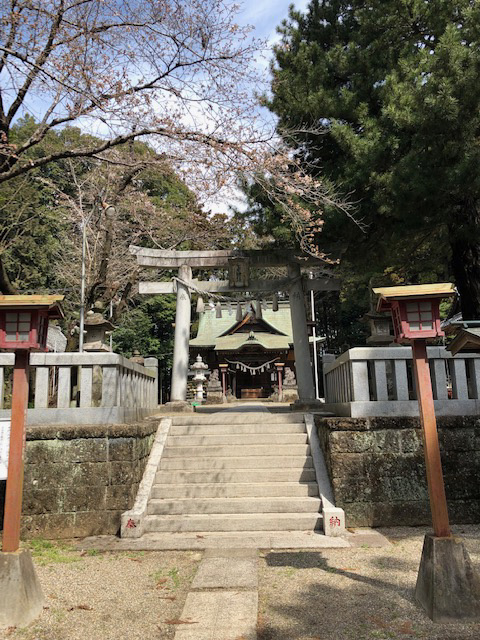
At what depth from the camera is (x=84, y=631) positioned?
10.4 feet

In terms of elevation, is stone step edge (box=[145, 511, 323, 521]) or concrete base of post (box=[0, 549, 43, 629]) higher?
concrete base of post (box=[0, 549, 43, 629])

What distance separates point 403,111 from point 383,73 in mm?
1631

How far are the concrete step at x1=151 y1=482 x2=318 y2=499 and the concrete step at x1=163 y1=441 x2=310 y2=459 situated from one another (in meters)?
0.69

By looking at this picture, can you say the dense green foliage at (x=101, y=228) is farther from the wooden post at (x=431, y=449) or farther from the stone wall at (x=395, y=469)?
the stone wall at (x=395, y=469)

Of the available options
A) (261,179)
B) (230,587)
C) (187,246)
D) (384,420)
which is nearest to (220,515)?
(230,587)

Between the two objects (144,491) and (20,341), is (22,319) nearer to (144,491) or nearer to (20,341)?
(20,341)

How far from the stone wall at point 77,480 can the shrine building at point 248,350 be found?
1778 cm

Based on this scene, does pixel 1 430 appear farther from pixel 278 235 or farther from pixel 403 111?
pixel 403 111

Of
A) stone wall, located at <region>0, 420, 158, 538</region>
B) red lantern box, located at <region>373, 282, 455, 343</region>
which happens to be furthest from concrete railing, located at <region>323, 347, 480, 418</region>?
stone wall, located at <region>0, 420, 158, 538</region>

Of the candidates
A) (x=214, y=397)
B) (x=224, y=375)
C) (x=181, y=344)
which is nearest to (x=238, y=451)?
(x=181, y=344)

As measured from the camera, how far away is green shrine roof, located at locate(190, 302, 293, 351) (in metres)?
23.9

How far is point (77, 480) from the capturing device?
18.6 ft

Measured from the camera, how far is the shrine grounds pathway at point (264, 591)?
3127 millimetres

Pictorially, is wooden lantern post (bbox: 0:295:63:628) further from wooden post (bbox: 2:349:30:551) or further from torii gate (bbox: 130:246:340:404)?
torii gate (bbox: 130:246:340:404)
